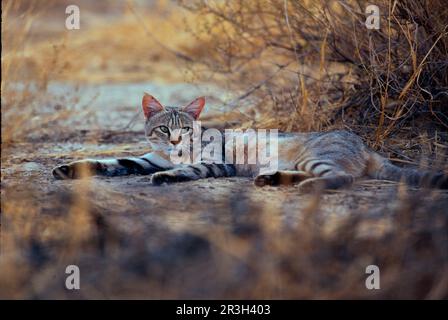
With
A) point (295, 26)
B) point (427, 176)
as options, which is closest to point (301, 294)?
point (427, 176)

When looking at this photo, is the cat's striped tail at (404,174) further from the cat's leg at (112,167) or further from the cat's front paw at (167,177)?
the cat's leg at (112,167)

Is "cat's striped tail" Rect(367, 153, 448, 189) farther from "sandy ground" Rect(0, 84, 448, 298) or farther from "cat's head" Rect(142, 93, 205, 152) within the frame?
"cat's head" Rect(142, 93, 205, 152)

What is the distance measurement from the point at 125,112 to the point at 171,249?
533cm

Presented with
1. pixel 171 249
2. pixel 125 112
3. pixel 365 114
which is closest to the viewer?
pixel 171 249

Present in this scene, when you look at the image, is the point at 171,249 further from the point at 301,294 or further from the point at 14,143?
the point at 14,143

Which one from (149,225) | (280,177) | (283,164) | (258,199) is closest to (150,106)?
(283,164)

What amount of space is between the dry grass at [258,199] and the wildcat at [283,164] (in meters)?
0.16

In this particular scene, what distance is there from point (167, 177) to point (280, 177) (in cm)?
75

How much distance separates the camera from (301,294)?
293cm

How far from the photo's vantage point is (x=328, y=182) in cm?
422

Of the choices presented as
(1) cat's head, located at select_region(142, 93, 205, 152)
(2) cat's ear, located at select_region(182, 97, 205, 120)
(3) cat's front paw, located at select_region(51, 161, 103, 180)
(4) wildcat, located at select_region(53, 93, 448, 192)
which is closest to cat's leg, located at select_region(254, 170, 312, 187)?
(4) wildcat, located at select_region(53, 93, 448, 192)

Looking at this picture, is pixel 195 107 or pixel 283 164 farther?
pixel 195 107

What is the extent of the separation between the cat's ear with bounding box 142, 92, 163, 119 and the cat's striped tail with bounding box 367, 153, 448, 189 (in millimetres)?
1689

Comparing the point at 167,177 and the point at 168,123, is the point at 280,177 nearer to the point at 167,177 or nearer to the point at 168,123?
the point at 167,177
